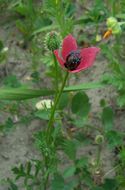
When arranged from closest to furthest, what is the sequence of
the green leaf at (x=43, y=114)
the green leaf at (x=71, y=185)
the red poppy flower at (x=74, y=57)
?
the red poppy flower at (x=74, y=57)
the green leaf at (x=71, y=185)
the green leaf at (x=43, y=114)

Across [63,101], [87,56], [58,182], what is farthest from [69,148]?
[87,56]

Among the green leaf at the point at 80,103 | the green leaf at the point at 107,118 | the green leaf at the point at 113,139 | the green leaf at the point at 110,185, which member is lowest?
the green leaf at the point at 110,185

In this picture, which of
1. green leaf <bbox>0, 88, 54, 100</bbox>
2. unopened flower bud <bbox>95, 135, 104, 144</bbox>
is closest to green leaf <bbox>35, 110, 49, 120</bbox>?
green leaf <bbox>0, 88, 54, 100</bbox>

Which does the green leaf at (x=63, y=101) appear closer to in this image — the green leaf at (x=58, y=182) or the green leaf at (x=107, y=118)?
the green leaf at (x=107, y=118)

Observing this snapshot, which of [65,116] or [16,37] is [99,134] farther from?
[16,37]

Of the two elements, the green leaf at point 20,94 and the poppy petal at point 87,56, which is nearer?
the poppy petal at point 87,56

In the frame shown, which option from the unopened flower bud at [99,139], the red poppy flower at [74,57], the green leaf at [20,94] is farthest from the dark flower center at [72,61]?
the unopened flower bud at [99,139]

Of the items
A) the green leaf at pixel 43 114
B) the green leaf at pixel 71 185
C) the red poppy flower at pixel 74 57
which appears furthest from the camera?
the green leaf at pixel 43 114

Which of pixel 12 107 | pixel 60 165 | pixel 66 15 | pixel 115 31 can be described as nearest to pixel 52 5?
pixel 66 15

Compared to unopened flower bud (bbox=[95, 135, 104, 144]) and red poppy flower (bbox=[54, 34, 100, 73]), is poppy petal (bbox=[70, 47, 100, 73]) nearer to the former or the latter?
red poppy flower (bbox=[54, 34, 100, 73])
